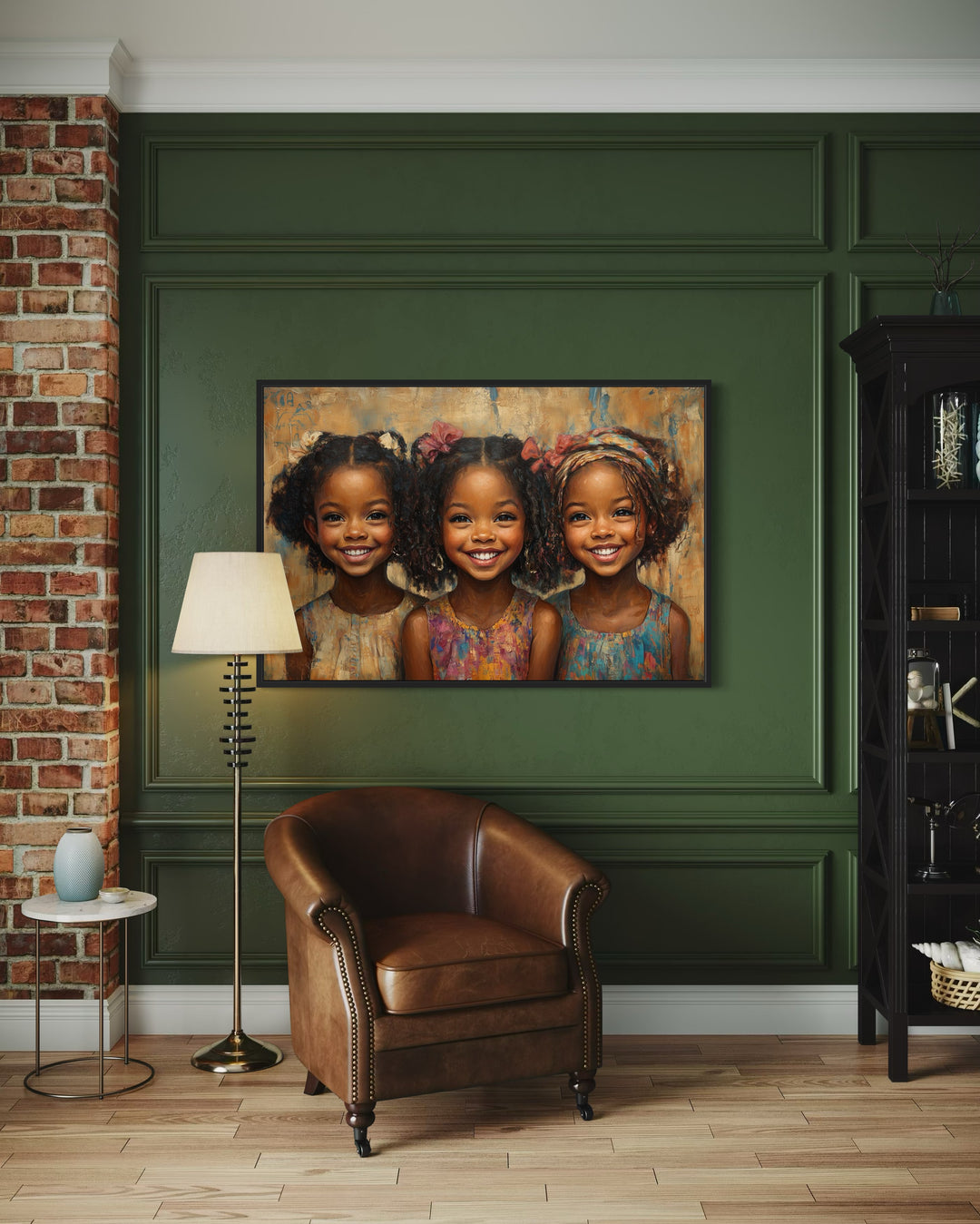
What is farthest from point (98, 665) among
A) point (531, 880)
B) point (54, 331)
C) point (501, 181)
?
point (501, 181)

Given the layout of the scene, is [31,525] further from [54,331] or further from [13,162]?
[13,162]

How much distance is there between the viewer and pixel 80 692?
3.62 meters

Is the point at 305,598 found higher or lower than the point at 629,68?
lower

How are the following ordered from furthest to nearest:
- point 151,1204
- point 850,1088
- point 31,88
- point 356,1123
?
point 31,88 → point 850,1088 → point 356,1123 → point 151,1204

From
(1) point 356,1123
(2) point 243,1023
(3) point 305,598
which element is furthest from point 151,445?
(1) point 356,1123

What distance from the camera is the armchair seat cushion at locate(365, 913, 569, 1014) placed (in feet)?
9.51

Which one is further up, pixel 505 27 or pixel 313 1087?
pixel 505 27

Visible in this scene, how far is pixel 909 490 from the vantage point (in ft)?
11.1

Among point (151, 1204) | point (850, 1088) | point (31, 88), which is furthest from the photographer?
point (31, 88)

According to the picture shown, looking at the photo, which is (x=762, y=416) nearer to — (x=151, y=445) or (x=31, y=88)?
(x=151, y=445)

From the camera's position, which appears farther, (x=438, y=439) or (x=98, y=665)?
(x=438, y=439)

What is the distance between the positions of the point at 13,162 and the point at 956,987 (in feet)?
12.8

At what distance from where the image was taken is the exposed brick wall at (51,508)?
11.9 ft

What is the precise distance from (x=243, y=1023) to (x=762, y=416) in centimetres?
267
